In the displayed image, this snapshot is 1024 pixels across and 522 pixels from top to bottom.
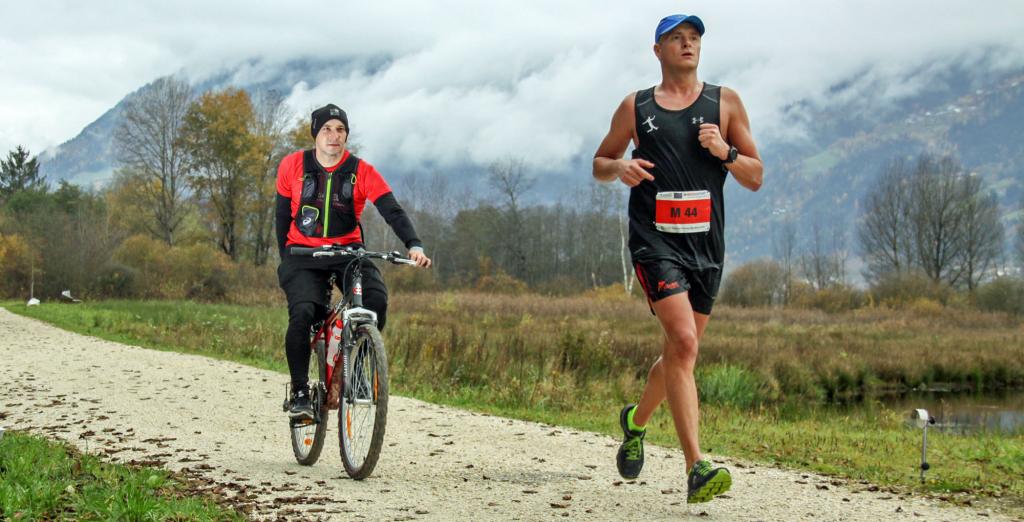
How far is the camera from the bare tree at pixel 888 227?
74.9 m

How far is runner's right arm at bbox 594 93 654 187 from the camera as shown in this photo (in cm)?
501

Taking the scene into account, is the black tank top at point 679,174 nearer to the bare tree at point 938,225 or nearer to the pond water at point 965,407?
the pond water at point 965,407

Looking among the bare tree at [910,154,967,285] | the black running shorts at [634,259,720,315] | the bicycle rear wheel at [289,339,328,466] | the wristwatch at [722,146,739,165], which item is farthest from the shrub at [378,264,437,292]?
the bare tree at [910,154,967,285]

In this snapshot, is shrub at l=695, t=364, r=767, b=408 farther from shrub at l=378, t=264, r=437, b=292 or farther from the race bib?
shrub at l=378, t=264, r=437, b=292

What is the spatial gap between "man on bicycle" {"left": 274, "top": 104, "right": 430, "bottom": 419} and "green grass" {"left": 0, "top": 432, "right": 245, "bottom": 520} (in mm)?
1137

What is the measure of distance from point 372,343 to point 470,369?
819cm

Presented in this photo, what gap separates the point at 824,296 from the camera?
50.4m

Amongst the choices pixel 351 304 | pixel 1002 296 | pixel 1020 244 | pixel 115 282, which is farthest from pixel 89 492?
pixel 1020 244

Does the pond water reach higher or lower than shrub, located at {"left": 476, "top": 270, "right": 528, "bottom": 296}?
lower

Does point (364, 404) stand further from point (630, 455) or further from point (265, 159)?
point (265, 159)

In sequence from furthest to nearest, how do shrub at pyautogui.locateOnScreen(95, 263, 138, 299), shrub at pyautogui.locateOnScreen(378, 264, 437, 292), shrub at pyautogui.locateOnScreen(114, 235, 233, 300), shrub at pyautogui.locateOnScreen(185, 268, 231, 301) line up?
shrub at pyautogui.locateOnScreen(378, 264, 437, 292) → shrub at pyautogui.locateOnScreen(185, 268, 231, 301) → shrub at pyautogui.locateOnScreen(114, 235, 233, 300) → shrub at pyautogui.locateOnScreen(95, 263, 138, 299)

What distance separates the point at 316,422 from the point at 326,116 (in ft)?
6.33

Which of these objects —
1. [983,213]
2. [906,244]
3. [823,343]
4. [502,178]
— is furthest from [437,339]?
[983,213]

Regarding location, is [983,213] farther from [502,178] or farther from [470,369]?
[470,369]
